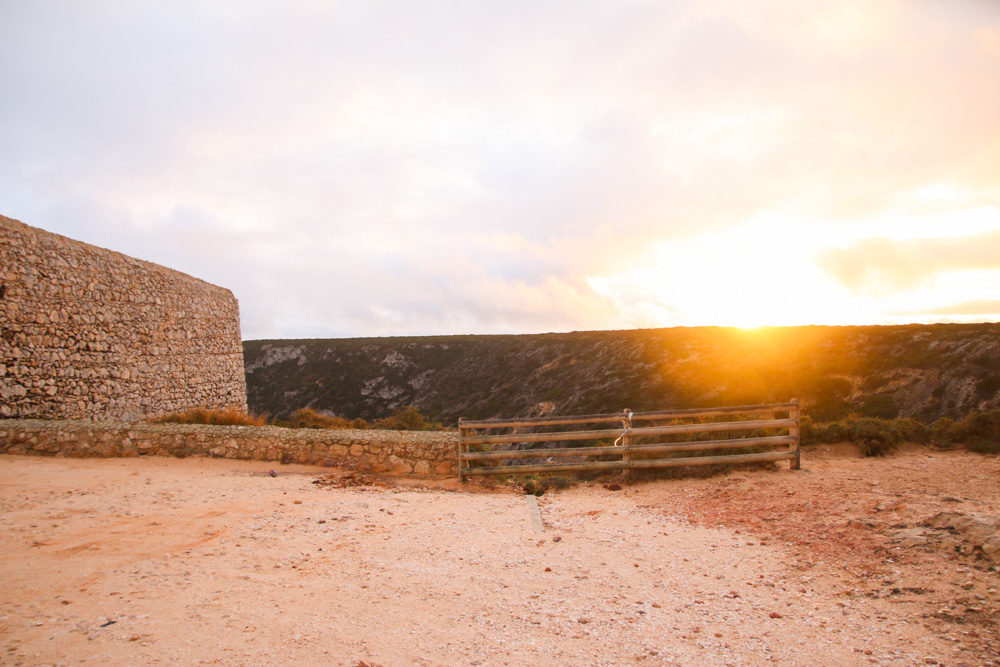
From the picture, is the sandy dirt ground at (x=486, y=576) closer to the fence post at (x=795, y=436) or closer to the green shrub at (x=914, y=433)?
the fence post at (x=795, y=436)

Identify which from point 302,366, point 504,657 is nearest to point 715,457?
point 504,657

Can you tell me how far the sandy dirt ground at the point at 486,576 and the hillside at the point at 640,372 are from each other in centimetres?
2298

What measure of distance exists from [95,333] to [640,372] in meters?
31.7

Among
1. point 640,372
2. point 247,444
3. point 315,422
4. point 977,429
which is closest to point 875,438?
point 977,429

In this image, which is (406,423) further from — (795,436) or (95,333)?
(795,436)

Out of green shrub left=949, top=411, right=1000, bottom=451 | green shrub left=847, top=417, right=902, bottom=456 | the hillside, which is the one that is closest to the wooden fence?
Answer: green shrub left=847, top=417, right=902, bottom=456

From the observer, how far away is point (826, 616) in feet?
12.5

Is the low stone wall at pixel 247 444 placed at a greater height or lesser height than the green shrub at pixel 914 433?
greater

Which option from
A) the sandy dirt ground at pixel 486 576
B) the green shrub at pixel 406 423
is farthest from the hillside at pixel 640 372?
the sandy dirt ground at pixel 486 576

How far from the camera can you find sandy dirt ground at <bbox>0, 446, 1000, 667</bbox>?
3.31 meters

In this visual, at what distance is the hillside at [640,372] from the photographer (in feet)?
85.3

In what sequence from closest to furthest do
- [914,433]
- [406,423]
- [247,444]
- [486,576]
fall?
1. [486,576]
2. [247,444]
3. [914,433]
4. [406,423]

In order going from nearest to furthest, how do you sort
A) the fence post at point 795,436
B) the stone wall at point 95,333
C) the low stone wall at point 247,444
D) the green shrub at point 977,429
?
the fence post at point 795,436 < the low stone wall at point 247,444 < the green shrub at point 977,429 < the stone wall at point 95,333

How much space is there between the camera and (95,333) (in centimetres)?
1251
